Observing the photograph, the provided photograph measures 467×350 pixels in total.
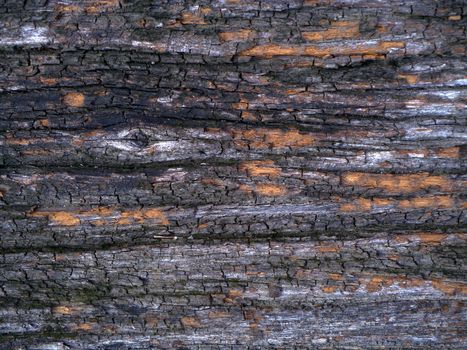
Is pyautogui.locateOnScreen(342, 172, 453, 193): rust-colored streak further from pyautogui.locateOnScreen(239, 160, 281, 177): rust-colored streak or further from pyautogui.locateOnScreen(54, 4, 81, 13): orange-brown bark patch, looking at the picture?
pyautogui.locateOnScreen(54, 4, 81, 13): orange-brown bark patch

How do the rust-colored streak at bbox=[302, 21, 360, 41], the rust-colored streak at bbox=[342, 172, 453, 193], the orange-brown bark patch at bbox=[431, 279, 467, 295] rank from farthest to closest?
the orange-brown bark patch at bbox=[431, 279, 467, 295] → the rust-colored streak at bbox=[342, 172, 453, 193] → the rust-colored streak at bbox=[302, 21, 360, 41]

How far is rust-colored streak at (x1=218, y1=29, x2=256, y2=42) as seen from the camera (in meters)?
2.11

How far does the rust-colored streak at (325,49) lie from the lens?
2.10 metres

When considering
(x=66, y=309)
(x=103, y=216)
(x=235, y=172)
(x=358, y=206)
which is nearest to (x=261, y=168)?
(x=235, y=172)

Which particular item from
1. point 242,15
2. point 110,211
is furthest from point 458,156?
point 110,211

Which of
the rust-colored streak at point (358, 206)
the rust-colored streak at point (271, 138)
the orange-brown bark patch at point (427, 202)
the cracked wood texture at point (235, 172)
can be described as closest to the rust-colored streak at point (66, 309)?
the cracked wood texture at point (235, 172)

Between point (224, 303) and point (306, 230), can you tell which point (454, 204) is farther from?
point (224, 303)

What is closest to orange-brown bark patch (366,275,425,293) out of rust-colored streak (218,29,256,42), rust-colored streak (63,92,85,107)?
rust-colored streak (218,29,256,42)

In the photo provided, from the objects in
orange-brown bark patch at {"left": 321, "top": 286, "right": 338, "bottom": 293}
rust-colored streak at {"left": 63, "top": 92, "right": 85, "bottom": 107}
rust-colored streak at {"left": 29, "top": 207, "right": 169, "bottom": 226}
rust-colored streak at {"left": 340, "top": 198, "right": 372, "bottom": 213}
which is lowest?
orange-brown bark patch at {"left": 321, "top": 286, "right": 338, "bottom": 293}

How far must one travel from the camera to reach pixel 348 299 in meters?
2.38

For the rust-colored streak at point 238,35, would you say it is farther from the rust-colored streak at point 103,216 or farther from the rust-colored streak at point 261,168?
the rust-colored streak at point 103,216

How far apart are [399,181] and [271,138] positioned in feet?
1.84

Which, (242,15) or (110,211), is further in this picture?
(110,211)

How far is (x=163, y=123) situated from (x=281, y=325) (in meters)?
1.06
